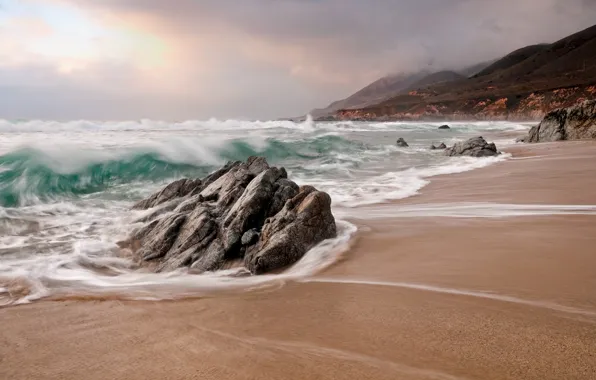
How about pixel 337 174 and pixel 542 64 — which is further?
pixel 542 64

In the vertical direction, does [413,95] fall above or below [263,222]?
above

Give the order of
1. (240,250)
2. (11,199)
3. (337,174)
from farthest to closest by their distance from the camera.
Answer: (337,174), (11,199), (240,250)

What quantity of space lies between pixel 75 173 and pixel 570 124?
2820cm

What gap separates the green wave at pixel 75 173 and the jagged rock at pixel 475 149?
8.93 meters

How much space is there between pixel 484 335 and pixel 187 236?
5191mm

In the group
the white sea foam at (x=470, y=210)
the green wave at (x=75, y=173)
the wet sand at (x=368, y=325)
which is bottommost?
the white sea foam at (x=470, y=210)

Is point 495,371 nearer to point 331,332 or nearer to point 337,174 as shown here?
point 331,332

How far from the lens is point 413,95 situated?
543ft

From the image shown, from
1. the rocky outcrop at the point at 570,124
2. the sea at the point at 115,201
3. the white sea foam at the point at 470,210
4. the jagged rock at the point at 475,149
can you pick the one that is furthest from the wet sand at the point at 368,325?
the rocky outcrop at the point at 570,124

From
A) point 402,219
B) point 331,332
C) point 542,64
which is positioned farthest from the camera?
point 542,64

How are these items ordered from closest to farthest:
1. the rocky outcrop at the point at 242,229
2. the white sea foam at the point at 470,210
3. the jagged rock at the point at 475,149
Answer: the rocky outcrop at the point at 242,229 → the white sea foam at the point at 470,210 → the jagged rock at the point at 475,149

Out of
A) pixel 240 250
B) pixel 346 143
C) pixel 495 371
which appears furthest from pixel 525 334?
pixel 346 143

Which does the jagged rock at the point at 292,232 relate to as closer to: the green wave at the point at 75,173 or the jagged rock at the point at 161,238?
the jagged rock at the point at 161,238

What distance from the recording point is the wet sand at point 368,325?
8.63 feet
